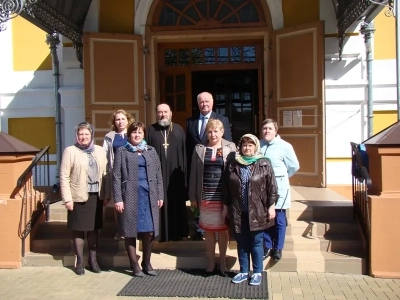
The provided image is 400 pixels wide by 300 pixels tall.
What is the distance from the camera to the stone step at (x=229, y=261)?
4988 millimetres

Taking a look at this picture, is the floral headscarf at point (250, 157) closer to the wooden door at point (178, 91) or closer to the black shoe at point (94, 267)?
the black shoe at point (94, 267)

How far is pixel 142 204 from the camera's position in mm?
4785

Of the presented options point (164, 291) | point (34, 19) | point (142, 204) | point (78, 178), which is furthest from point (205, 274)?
point (34, 19)

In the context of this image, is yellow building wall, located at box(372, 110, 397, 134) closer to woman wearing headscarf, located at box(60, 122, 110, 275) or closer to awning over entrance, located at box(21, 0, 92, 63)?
woman wearing headscarf, located at box(60, 122, 110, 275)

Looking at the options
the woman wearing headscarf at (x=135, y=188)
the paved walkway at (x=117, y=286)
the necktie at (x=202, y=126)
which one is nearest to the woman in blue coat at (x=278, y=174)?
the paved walkway at (x=117, y=286)

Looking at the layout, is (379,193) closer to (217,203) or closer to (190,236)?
(217,203)

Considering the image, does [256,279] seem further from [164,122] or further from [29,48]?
[29,48]

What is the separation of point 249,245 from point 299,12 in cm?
448

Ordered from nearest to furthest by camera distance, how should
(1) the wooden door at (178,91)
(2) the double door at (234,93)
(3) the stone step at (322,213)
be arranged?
1. (3) the stone step at (322,213)
2. (1) the wooden door at (178,91)
3. (2) the double door at (234,93)

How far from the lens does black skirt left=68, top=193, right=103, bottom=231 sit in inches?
194

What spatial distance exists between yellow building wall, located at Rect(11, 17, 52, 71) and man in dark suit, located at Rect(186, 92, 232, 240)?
422cm

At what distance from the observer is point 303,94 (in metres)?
7.50

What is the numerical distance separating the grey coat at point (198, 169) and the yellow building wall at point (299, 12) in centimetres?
373

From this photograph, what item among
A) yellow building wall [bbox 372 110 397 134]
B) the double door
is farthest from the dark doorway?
yellow building wall [bbox 372 110 397 134]
